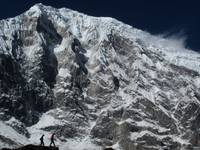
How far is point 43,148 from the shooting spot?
150625 millimetres

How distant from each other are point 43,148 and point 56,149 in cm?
318

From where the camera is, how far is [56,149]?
15238 centimetres

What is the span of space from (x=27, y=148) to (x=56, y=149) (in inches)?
241

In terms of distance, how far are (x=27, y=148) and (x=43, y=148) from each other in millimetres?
3601

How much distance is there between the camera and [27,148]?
15162 centimetres
